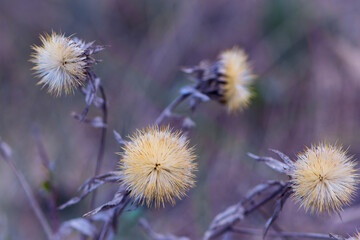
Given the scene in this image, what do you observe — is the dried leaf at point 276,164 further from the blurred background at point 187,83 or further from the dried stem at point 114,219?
the blurred background at point 187,83

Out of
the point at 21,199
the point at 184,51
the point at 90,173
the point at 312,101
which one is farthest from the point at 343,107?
the point at 21,199

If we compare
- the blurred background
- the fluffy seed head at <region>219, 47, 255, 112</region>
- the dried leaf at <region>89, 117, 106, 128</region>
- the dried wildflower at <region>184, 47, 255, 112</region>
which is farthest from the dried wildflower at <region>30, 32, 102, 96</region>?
the blurred background

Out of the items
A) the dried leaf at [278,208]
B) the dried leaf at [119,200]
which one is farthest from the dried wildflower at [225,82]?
the dried leaf at [119,200]

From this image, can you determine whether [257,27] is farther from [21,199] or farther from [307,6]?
[21,199]

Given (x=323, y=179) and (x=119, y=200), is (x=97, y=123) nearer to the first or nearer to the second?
(x=119, y=200)

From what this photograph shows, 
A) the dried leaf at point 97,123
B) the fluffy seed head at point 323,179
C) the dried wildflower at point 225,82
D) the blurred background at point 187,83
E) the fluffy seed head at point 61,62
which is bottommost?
the fluffy seed head at point 323,179

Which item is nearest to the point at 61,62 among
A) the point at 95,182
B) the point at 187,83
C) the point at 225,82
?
the point at 95,182

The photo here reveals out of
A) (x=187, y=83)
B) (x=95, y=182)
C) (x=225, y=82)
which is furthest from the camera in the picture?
(x=187, y=83)

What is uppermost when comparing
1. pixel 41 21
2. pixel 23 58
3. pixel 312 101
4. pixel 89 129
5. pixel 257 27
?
pixel 257 27
